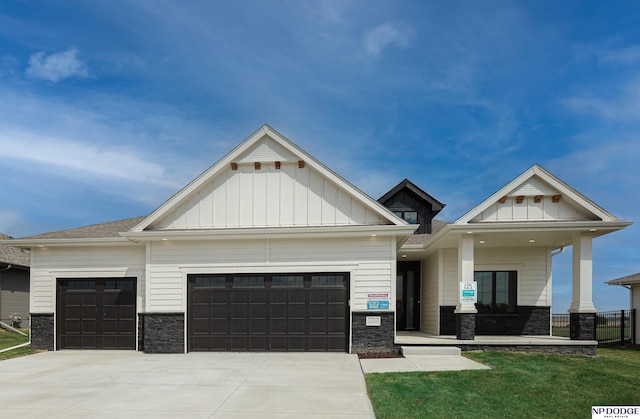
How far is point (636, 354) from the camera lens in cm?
1455

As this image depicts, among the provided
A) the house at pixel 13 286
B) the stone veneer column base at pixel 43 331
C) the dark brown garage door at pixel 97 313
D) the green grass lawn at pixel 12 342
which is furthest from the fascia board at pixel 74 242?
the house at pixel 13 286

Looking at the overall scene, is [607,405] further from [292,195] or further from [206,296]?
[206,296]

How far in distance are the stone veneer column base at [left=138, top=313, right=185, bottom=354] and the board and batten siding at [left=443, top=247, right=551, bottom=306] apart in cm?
859

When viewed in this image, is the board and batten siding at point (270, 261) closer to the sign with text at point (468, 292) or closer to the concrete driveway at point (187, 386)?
the concrete driveway at point (187, 386)

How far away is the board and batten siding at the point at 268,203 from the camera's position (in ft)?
43.5

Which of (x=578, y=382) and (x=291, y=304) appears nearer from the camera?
(x=578, y=382)

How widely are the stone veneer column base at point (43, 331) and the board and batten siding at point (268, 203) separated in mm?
4709

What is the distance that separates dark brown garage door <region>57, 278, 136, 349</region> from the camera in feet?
46.7

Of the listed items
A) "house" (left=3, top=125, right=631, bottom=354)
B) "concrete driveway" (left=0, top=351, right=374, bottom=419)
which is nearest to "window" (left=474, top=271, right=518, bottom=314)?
"house" (left=3, top=125, right=631, bottom=354)

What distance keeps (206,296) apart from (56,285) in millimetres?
5014

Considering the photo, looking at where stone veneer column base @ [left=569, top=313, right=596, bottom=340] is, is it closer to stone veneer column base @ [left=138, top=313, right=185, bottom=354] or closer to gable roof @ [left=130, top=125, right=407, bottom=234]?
gable roof @ [left=130, top=125, right=407, bottom=234]

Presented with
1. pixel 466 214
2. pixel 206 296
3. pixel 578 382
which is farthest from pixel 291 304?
pixel 578 382

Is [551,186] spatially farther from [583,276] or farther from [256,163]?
[256,163]

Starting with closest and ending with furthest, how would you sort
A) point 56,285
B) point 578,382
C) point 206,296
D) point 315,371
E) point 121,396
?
point 121,396, point 578,382, point 315,371, point 206,296, point 56,285
